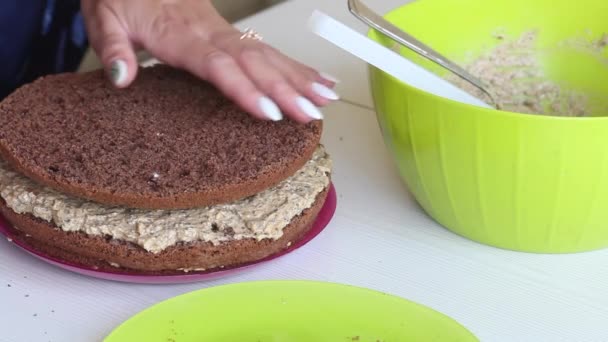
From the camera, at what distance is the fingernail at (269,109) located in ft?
2.48

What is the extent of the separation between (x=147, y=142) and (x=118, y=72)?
0.11 m

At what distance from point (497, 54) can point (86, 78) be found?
0.45 metres

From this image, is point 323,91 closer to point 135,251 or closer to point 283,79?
point 283,79

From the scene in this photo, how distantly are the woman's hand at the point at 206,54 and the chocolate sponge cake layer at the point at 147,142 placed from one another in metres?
0.02

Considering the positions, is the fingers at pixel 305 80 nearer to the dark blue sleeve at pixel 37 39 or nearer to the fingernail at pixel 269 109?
Result: the fingernail at pixel 269 109

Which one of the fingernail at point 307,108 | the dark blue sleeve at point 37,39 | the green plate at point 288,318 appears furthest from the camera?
the dark blue sleeve at point 37,39

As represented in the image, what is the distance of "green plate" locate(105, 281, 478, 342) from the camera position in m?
0.62

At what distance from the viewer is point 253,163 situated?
708mm

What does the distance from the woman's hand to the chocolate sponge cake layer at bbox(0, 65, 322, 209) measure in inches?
0.8

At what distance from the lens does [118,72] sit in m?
0.81

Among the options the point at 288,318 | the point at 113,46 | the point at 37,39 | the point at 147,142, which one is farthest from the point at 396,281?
the point at 37,39

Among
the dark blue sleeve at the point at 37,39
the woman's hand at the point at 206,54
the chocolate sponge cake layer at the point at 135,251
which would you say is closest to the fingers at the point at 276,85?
the woman's hand at the point at 206,54

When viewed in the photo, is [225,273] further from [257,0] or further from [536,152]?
[257,0]

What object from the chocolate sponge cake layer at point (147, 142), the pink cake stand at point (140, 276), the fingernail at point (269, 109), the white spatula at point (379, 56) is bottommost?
the pink cake stand at point (140, 276)
